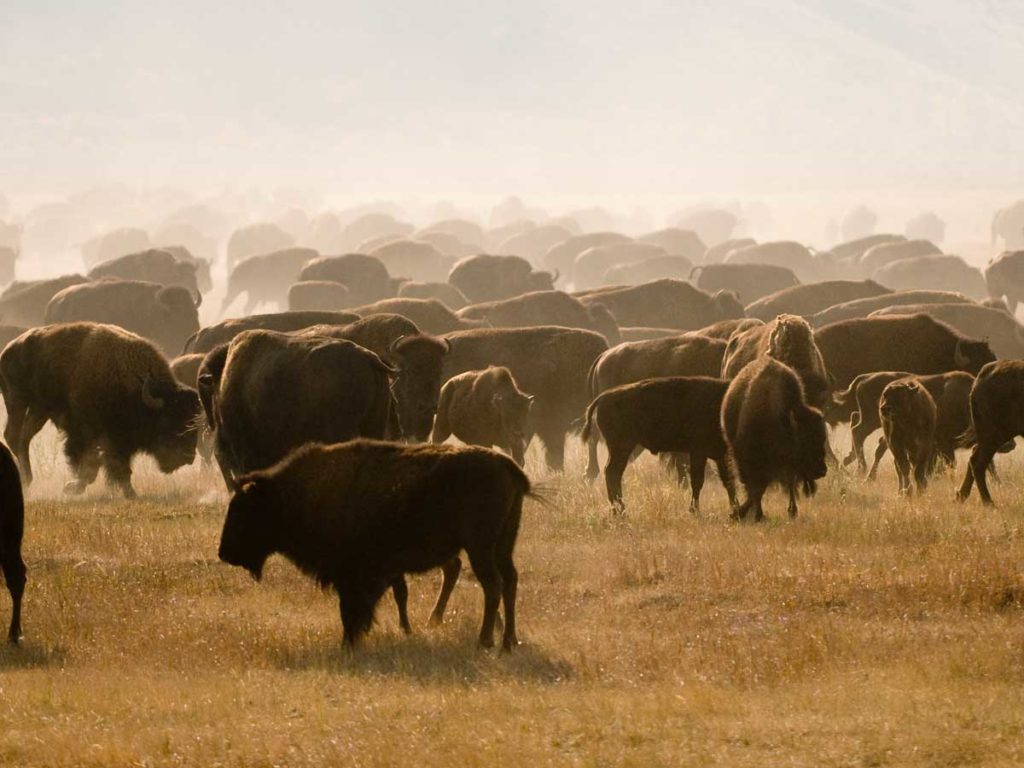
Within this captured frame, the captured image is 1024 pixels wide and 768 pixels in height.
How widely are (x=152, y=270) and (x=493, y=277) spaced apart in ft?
34.8

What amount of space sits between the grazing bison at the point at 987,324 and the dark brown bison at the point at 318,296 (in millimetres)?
19327

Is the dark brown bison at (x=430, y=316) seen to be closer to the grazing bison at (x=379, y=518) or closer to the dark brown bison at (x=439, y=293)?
the dark brown bison at (x=439, y=293)

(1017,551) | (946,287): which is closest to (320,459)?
(1017,551)

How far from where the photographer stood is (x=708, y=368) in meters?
17.5

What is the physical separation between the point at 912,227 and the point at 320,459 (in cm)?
15354

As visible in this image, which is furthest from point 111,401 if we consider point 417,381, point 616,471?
point 616,471

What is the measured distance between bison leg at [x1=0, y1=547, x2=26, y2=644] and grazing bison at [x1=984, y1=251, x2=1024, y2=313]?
42.0 meters

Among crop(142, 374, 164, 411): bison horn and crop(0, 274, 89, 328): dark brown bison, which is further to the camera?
crop(0, 274, 89, 328): dark brown bison

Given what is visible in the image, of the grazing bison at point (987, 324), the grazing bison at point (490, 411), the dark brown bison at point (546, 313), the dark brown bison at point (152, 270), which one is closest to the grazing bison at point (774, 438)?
the grazing bison at point (490, 411)

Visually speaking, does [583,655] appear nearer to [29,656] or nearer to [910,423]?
[29,656]

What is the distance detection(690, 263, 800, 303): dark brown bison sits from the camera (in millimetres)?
47062

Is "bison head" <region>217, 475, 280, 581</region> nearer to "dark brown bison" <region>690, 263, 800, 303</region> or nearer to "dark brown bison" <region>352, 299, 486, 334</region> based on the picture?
"dark brown bison" <region>352, 299, 486, 334</region>

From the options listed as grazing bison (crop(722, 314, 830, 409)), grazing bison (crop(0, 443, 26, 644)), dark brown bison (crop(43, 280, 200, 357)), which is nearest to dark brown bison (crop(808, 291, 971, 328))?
grazing bison (crop(722, 314, 830, 409))

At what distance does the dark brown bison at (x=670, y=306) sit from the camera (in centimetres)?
3325
